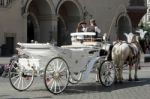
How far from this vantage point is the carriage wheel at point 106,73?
48.1ft

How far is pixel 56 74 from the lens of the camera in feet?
42.7

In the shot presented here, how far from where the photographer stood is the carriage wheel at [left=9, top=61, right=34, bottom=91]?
A: 531 inches

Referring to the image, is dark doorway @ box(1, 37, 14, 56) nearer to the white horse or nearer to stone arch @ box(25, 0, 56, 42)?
stone arch @ box(25, 0, 56, 42)

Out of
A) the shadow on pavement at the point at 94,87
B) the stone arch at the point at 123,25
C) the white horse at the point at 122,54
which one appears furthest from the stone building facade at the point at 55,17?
the shadow on pavement at the point at 94,87

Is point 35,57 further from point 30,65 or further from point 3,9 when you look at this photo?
point 3,9

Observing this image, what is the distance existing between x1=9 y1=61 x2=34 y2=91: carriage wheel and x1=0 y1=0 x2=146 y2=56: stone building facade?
A: 67.3 ft

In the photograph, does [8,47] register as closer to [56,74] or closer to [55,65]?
[56,74]

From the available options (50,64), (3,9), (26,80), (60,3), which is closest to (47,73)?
(50,64)

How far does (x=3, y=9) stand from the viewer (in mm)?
33969

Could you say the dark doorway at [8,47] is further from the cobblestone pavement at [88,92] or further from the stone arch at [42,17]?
A: the cobblestone pavement at [88,92]

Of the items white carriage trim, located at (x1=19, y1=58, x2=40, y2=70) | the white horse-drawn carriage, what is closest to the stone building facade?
the white horse-drawn carriage

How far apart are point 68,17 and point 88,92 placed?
2968cm

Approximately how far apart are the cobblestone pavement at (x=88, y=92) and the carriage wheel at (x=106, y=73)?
191 millimetres

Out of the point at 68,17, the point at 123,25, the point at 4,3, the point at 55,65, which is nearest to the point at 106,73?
the point at 55,65
